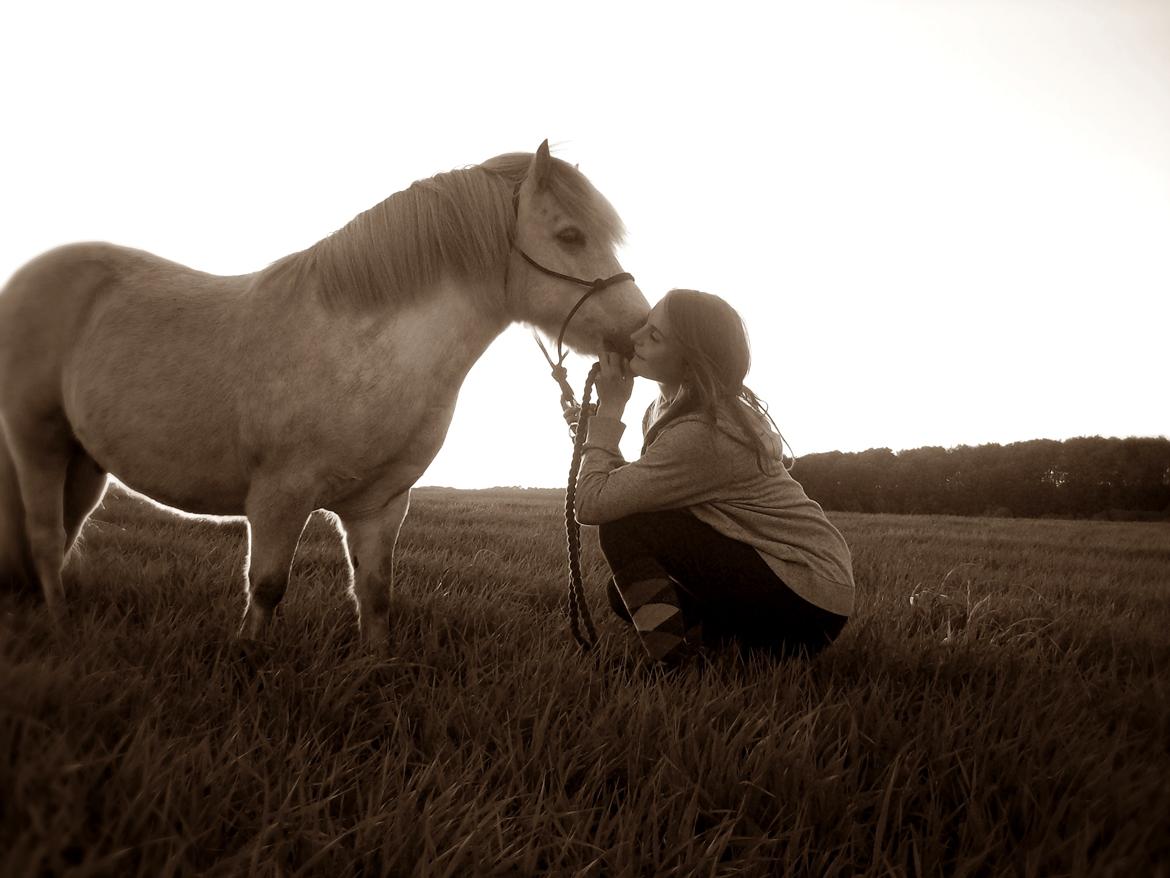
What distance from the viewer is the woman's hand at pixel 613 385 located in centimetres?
274

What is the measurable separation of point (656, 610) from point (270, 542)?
1.55 metres

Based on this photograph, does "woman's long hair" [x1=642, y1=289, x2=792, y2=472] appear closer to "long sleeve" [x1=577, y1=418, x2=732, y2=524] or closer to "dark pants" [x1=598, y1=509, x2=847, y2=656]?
"long sleeve" [x1=577, y1=418, x2=732, y2=524]

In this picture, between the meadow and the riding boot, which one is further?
the riding boot

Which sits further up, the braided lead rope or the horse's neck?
the horse's neck

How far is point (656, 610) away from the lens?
2.58 metres

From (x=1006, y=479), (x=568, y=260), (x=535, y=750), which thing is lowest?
(x=535, y=750)

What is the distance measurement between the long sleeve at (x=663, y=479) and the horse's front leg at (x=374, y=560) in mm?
847

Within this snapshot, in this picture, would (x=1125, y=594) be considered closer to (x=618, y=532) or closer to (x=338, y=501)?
(x=618, y=532)

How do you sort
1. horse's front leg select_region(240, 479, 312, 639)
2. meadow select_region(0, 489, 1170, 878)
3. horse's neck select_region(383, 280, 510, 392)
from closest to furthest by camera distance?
meadow select_region(0, 489, 1170, 878)
horse's front leg select_region(240, 479, 312, 639)
horse's neck select_region(383, 280, 510, 392)

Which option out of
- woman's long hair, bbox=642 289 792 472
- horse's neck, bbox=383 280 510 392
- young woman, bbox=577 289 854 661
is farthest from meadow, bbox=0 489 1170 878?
horse's neck, bbox=383 280 510 392

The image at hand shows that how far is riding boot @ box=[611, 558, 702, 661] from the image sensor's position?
2535 millimetres

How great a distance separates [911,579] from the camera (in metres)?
4.85

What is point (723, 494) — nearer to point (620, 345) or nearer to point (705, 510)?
point (705, 510)

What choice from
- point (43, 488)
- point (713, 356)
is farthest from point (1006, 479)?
point (43, 488)
